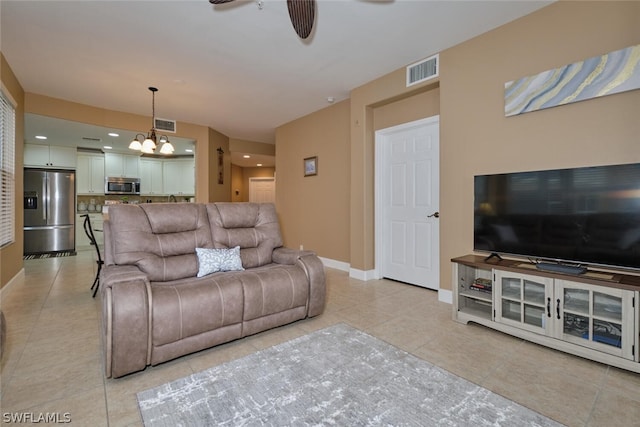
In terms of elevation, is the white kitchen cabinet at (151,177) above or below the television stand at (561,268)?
above

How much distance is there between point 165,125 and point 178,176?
8.49ft

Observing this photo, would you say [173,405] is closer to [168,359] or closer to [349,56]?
[168,359]

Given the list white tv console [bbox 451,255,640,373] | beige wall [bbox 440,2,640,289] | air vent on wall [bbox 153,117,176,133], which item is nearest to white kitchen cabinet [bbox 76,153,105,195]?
air vent on wall [bbox 153,117,176,133]

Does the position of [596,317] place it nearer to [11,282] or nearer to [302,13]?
[302,13]

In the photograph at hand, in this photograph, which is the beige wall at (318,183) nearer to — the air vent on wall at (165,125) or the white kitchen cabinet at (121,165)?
the air vent on wall at (165,125)

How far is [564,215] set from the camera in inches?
89.0

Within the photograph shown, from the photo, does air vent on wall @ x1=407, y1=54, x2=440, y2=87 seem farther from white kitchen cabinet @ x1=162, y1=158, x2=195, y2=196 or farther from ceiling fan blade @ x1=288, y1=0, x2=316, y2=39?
white kitchen cabinet @ x1=162, y1=158, x2=195, y2=196

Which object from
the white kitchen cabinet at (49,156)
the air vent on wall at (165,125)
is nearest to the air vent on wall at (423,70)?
the air vent on wall at (165,125)

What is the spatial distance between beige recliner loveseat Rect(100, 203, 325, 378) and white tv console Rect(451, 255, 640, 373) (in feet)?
4.97

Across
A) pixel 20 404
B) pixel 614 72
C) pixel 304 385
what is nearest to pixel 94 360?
pixel 20 404

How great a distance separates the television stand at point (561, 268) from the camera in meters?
2.11

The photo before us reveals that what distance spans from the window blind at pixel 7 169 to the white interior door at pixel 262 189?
7090 mm

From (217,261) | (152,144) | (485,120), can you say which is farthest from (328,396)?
(152,144)

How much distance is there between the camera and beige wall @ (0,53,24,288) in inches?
133
